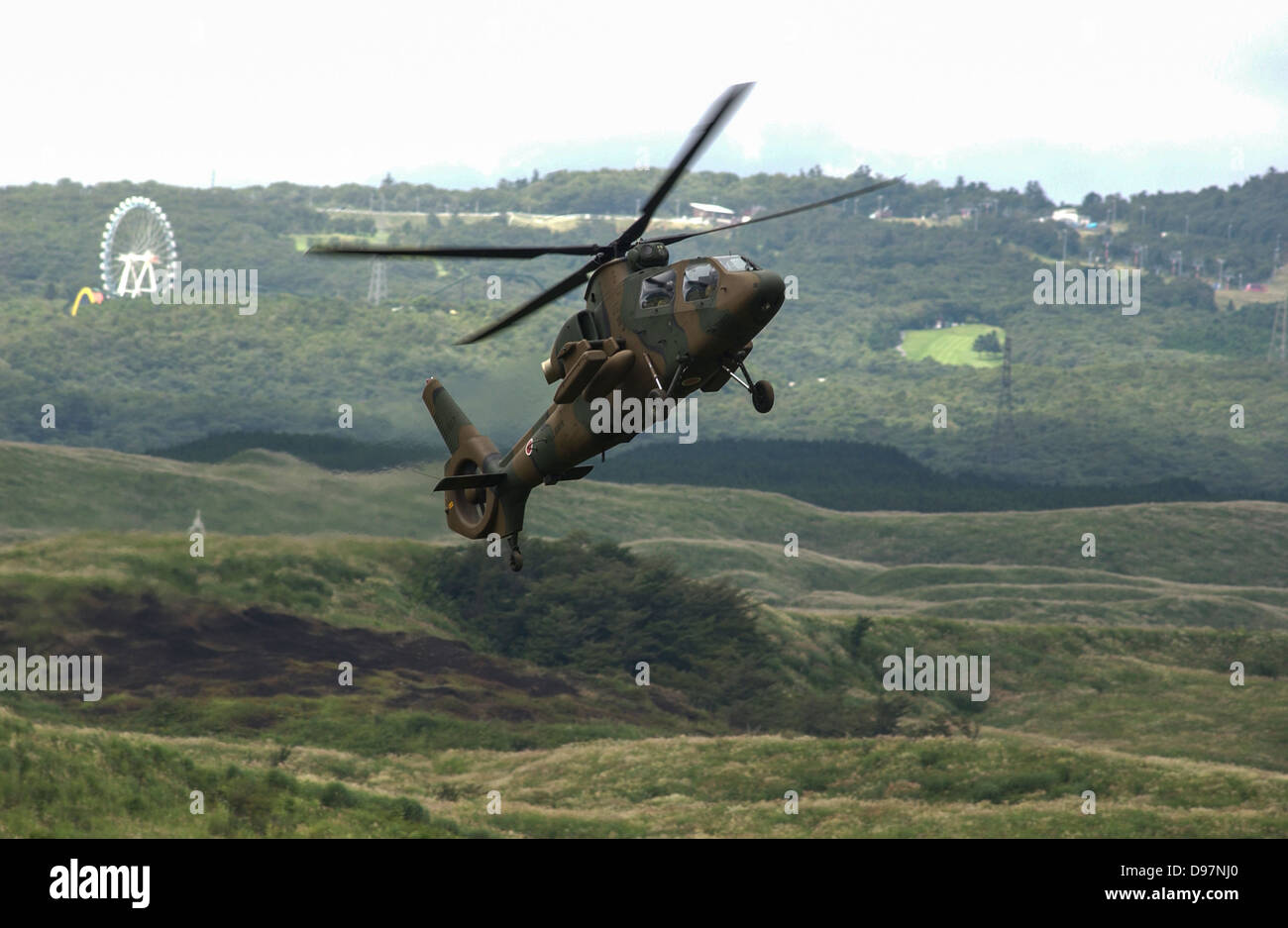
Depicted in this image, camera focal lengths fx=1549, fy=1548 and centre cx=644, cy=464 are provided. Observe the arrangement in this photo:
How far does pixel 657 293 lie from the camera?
29.7 m

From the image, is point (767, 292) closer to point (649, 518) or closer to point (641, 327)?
point (641, 327)

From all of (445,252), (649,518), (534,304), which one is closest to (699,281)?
(534,304)

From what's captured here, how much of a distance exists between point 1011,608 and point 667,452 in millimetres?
66717

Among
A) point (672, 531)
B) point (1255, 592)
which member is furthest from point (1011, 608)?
point (672, 531)

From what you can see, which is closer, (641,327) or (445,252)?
(445,252)

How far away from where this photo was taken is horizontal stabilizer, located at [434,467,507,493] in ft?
108

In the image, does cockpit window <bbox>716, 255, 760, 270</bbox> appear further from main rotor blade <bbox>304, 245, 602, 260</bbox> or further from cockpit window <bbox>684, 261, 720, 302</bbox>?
main rotor blade <bbox>304, 245, 602, 260</bbox>

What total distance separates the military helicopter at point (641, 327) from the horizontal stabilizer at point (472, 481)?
60mm

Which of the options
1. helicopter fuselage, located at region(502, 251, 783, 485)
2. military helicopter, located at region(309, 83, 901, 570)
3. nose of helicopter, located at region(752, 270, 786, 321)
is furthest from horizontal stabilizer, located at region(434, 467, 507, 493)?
nose of helicopter, located at region(752, 270, 786, 321)

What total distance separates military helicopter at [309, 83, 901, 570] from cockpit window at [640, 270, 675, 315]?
19 millimetres

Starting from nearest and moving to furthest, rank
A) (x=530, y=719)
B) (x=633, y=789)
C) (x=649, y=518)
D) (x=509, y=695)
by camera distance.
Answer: (x=633, y=789) < (x=530, y=719) < (x=509, y=695) < (x=649, y=518)

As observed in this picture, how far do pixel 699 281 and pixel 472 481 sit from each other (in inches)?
309

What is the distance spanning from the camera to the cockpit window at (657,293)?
29.5 meters

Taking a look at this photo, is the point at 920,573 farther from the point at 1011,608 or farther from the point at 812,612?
the point at 812,612
